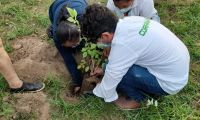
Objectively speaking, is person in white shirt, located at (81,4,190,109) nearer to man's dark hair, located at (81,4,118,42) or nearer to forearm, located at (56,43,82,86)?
man's dark hair, located at (81,4,118,42)

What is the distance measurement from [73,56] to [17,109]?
0.66 meters

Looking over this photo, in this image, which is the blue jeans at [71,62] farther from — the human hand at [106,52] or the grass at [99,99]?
the human hand at [106,52]

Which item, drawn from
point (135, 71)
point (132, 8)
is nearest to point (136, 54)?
point (135, 71)

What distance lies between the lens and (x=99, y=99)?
3447 mm

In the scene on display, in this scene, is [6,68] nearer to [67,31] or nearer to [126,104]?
[67,31]

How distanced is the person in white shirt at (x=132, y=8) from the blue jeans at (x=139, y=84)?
0.65 m

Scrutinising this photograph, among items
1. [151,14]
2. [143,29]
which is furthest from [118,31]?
[151,14]

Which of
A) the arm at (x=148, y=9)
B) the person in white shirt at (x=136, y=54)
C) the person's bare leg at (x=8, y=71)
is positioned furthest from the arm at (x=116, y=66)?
the arm at (x=148, y=9)

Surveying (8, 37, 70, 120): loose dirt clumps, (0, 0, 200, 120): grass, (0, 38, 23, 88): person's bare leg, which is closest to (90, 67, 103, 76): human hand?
(0, 0, 200, 120): grass

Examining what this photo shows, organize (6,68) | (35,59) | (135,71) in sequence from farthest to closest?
(35,59)
(6,68)
(135,71)

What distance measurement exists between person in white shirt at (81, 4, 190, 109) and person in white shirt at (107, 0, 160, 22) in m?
0.59

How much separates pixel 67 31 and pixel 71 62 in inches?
22.1

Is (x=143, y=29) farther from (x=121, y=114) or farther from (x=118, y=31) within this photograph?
(x=121, y=114)

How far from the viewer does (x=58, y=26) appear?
299 cm
